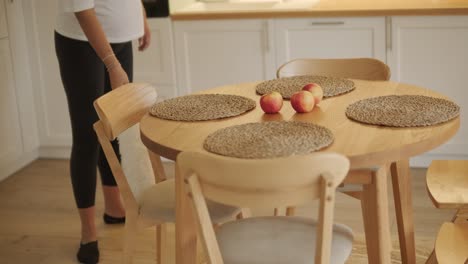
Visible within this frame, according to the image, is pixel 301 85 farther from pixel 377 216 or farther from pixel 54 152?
pixel 54 152

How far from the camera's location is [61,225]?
376 cm

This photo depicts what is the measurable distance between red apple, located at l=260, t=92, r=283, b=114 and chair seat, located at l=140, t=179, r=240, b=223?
33cm

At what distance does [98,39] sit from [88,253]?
35.4 inches

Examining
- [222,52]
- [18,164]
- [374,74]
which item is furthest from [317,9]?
[18,164]

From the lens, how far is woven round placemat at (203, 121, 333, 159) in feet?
6.98

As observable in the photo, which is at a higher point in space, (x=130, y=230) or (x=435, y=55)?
(x=435, y=55)

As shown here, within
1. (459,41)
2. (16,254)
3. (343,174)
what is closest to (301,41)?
(459,41)

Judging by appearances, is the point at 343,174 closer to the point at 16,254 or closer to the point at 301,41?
the point at 16,254

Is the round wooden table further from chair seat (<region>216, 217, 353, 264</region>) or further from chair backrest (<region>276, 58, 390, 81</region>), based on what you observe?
chair backrest (<region>276, 58, 390, 81</region>)

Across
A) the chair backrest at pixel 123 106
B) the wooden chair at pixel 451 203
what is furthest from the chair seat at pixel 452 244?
the chair backrest at pixel 123 106

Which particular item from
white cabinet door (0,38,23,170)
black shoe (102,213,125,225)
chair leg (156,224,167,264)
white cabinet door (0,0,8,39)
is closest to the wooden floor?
black shoe (102,213,125,225)

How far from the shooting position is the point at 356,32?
4070 millimetres

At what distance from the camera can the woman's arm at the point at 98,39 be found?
2.99 meters

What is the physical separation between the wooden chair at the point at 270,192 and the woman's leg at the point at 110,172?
1302 mm
